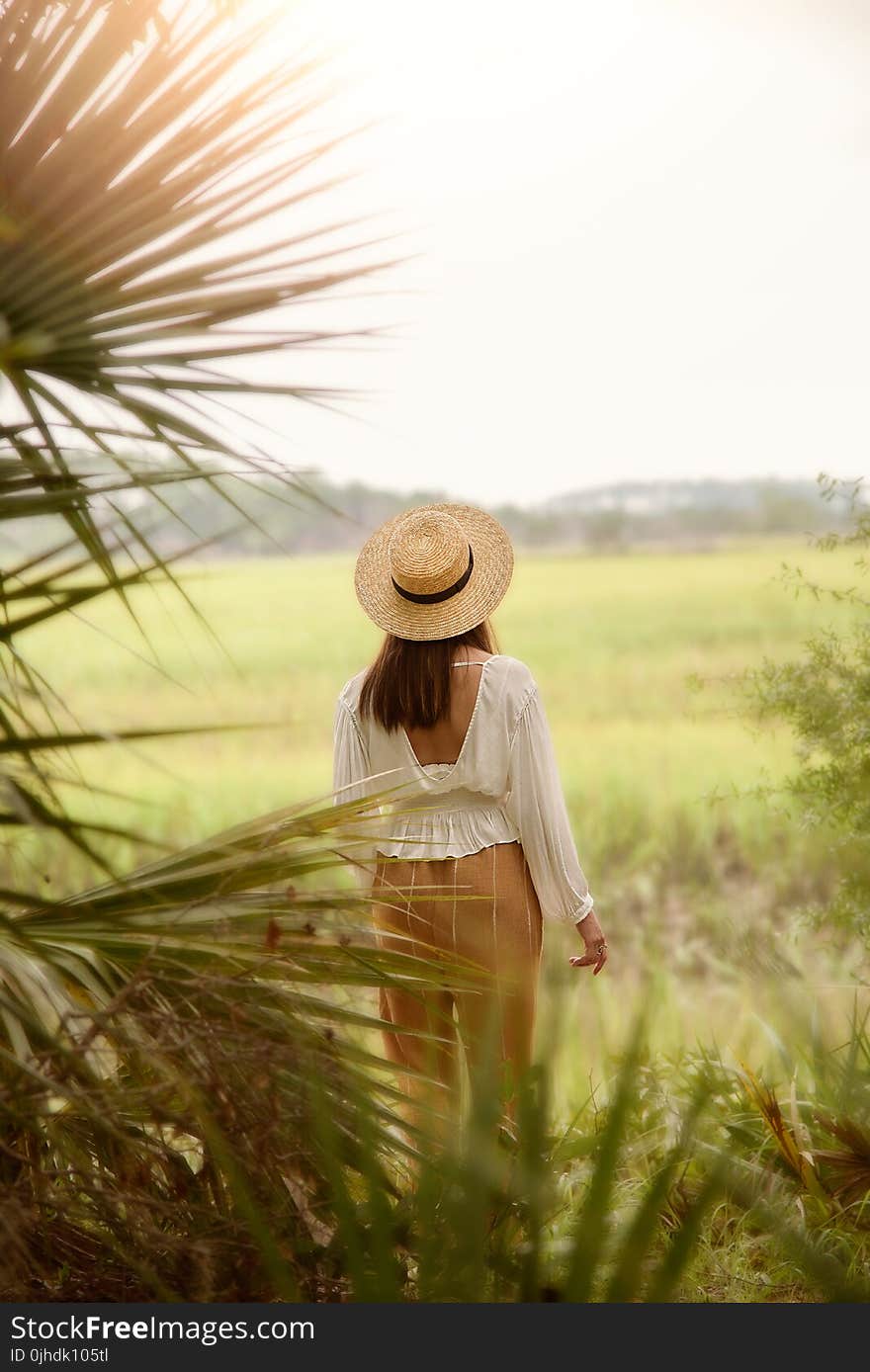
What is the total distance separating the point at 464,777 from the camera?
2.84m

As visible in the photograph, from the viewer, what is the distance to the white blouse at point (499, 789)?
2832mm

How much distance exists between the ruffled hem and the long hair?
0.71 ft

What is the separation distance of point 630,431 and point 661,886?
32219 mm

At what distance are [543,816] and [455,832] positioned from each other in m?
0.21

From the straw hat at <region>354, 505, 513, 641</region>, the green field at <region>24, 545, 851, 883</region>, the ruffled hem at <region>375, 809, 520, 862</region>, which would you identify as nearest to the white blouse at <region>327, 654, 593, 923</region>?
the ruffled hem at <region>375, 809, 520, 862</region>

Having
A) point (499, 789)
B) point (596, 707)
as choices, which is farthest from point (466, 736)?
point (596, 707)

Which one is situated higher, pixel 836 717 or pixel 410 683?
pixel 410 683

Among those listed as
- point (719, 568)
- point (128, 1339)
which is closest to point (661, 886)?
point (128, 1339)

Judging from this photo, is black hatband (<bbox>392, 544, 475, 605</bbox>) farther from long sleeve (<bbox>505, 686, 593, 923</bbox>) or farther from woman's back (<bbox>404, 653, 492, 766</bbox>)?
long sleeve (<bbox>505, 686, 593, 923</bbox>)

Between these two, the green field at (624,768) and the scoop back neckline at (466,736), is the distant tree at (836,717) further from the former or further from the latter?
the scoop back neckline at (466,736)

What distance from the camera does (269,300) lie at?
209cm

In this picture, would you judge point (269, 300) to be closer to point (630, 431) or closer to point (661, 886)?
point (661, 886)

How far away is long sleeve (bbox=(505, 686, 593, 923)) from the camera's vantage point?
9.36 feet

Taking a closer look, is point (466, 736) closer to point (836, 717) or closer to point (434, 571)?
point (434, 571)
